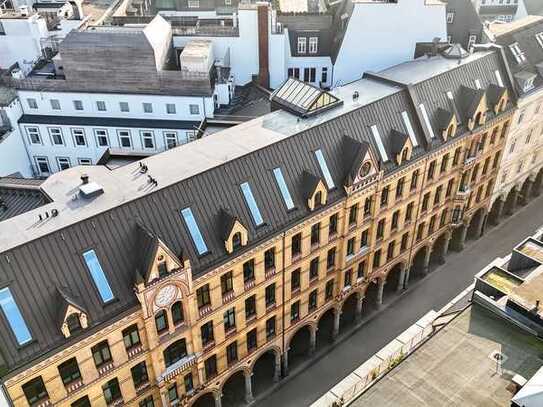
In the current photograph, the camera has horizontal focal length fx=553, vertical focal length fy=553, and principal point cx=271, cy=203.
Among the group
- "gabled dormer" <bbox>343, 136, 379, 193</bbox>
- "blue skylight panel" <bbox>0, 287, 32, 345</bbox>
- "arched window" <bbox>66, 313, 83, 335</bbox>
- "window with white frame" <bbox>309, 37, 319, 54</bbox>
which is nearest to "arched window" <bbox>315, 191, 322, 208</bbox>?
"gabled dormer" <bbox>343, 136, 379, 193</bbox>

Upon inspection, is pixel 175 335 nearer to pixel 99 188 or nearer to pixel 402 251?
pixel 99 188

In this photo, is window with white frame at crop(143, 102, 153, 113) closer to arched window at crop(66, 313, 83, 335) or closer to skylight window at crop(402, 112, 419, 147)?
skylight window at crop(402, 112, 419, 147)

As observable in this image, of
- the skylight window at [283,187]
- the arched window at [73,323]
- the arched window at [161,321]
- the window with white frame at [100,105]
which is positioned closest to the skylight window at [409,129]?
the skylight window at [283,187]

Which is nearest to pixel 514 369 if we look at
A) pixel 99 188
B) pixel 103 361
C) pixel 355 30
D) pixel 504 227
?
pixel 103 361

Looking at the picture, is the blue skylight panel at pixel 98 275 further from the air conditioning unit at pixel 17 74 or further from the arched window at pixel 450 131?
the air conditioning unit at pixel 17 74

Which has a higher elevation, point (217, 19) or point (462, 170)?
point (217, 19)

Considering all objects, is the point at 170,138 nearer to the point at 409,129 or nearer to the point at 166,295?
the point at 409,129
